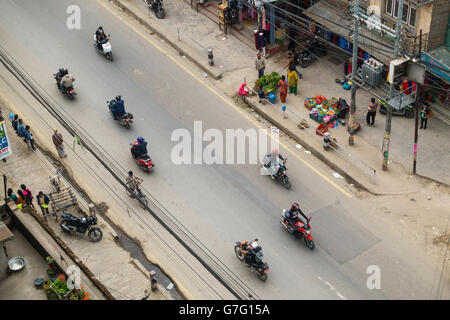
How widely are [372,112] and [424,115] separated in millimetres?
2294

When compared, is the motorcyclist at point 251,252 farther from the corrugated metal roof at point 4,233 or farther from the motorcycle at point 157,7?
the motorcycle at point 157,7

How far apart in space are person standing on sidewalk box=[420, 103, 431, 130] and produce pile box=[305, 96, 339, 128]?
386cm

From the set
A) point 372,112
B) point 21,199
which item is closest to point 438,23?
point 372,112

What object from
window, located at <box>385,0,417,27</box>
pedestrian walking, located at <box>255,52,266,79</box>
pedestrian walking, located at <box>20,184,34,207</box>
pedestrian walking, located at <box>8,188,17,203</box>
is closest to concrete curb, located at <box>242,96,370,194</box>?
pedestrian walking, located at <box>255,52,266,79</box>

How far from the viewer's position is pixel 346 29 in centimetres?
3516

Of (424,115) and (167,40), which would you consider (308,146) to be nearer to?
(424,115)

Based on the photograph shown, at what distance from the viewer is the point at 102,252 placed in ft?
97.2

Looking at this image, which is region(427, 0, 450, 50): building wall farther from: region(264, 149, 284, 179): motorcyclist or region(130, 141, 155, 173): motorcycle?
region(130, 141, 155, 173): motorcycle

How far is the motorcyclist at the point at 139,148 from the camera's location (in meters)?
32.2

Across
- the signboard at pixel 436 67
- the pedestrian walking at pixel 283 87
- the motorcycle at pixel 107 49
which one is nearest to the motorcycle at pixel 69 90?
the motorcycle at pixel 107 49

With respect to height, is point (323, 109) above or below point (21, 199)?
above

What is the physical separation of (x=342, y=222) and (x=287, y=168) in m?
3.92
